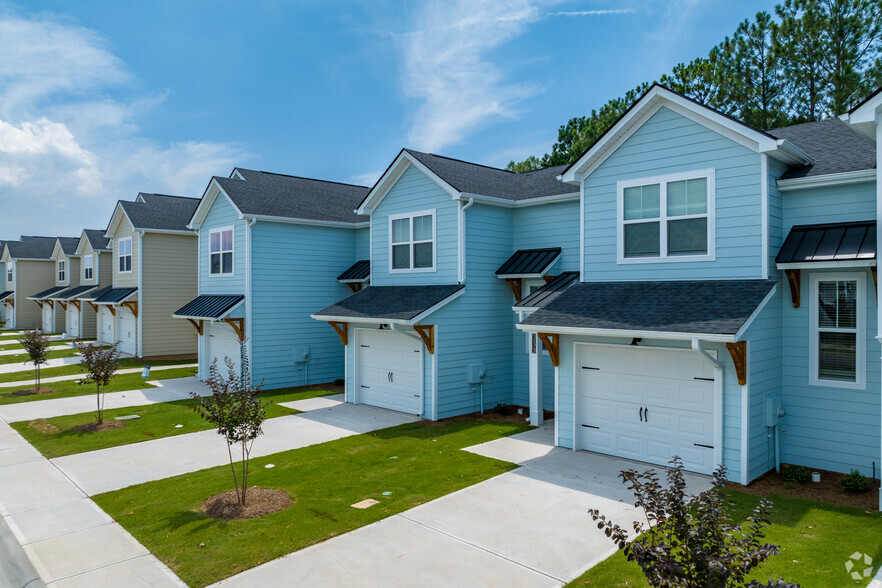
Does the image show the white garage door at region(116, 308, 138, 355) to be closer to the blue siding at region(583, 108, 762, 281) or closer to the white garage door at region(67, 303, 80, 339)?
the white garage door at region(67, 303, 80, 339)

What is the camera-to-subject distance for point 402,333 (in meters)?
14.0

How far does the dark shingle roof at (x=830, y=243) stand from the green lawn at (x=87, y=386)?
1862 cm

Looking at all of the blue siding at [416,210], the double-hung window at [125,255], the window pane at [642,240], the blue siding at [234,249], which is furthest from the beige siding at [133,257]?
the window pane at [642,240]

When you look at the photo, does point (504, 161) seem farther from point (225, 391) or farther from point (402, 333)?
point (225, 391)

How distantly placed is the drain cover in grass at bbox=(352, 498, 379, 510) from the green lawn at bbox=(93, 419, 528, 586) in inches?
3.8

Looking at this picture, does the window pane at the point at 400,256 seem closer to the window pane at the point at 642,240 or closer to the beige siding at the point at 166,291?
the window pane at the point at 642,240

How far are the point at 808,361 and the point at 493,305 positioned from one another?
7202 mm

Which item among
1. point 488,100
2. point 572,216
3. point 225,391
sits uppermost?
point 488,100

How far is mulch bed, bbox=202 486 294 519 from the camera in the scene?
24.7 feet

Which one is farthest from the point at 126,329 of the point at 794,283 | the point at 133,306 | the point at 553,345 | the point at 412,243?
the point at 794,283

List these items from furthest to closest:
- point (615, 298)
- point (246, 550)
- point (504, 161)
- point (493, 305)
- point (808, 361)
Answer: point (504, 161) → point (493, 305) → point (615, 298) → point (808, 361) → point (246, 550)

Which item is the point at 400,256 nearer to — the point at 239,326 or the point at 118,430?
the point at 239,326

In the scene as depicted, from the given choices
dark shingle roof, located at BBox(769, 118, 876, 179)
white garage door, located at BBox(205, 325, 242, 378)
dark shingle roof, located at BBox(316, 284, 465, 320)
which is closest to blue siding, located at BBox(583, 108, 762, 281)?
dark shingle roof, located at BBox(769, 118, 876, 179)

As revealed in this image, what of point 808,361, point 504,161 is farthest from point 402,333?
point 504,161
